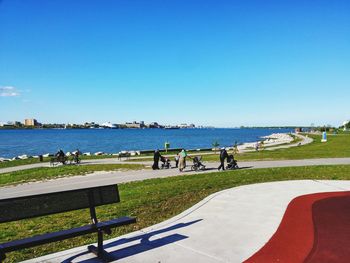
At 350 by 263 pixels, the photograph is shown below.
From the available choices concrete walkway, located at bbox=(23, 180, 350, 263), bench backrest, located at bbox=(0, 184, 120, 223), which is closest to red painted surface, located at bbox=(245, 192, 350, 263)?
concrete walkway, located at bbox=(23, 180, 350, 263)

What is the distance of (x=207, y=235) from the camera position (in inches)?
276

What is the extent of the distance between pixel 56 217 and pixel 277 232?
19.9 feet

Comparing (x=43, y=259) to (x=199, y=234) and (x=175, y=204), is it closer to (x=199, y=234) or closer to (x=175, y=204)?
(x=199, y=234)

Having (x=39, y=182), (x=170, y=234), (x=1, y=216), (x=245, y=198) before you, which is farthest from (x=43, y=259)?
(x=39, y=182)

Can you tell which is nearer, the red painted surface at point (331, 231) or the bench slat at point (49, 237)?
the bench slat at point (49, 237)

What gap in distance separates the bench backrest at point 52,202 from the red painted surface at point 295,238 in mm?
2922

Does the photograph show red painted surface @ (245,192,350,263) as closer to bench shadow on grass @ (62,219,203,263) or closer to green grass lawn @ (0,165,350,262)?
bench shadow on grass @ (62,219,203,263)

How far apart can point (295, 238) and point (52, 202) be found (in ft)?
15.2

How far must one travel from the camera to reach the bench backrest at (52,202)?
219 inches

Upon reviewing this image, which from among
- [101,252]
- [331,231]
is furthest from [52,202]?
[331,231]

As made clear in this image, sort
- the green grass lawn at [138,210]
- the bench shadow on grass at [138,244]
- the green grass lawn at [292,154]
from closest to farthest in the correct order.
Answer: the bench shadow on grass at [138,244] → the green grass lawn at [138,210] → the green grass lawn at [292,154]

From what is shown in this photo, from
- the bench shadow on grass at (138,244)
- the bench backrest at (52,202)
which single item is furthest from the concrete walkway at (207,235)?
the bench backrest at (52,202)

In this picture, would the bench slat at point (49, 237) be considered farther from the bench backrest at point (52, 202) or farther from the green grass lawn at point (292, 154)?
the green grass lawn at point (292, 154)

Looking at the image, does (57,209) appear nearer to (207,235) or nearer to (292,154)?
(207,235)
